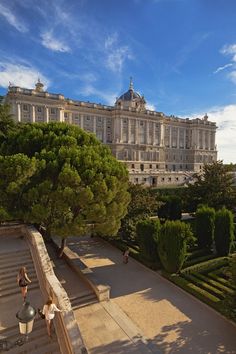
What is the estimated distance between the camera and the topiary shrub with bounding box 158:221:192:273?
16.9m

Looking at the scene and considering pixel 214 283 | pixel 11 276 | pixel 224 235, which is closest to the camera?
pixel 11 276

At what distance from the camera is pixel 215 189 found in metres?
29.4

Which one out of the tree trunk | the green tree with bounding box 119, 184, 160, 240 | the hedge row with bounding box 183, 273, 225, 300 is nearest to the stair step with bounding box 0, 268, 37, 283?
the tree trunk

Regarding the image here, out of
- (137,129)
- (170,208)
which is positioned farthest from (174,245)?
(137,129)

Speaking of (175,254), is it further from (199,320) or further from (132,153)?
(132,153)

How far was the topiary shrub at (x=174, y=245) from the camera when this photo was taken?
665 inches

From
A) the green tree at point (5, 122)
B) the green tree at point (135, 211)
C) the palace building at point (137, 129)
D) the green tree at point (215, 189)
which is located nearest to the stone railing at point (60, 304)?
the green tree at point (135, 211)

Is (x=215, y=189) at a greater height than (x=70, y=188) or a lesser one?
lesser

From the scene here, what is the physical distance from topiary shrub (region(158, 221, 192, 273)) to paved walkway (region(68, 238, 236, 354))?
3.53ft

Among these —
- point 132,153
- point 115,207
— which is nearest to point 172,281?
point 115,207

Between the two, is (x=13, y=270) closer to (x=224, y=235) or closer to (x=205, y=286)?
(x=205, y=286)

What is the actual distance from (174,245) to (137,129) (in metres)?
67.5

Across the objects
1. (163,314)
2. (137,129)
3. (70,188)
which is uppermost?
(137,129)

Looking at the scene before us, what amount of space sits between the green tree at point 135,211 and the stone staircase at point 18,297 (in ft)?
32.4
